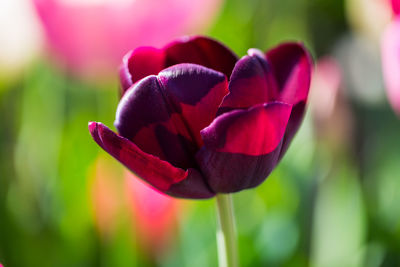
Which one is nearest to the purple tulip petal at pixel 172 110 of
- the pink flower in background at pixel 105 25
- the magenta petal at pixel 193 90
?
the magenta petal at pixel 193 90

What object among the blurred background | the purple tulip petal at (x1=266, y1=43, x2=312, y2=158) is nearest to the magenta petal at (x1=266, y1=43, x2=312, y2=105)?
the purple tulip petal at (x1=266, y1=43, x2=312, y2=158)

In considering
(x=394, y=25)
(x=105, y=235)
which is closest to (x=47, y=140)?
(x=105, y=235)

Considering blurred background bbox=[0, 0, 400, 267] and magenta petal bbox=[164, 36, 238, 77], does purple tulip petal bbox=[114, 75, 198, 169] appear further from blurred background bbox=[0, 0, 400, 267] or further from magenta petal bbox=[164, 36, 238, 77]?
blurred background bbox=[0, 0, 400, 267]

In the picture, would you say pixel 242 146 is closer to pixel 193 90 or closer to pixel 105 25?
pixel 193 90

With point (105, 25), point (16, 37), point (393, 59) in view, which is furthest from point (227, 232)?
point (16, 37)

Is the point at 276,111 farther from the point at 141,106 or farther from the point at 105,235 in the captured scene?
the point at 105,235

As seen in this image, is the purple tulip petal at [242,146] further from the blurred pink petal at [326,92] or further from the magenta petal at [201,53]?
the blurred pink petal at [326,92]
